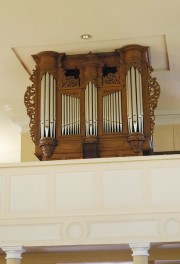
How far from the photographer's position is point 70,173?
29.5ft

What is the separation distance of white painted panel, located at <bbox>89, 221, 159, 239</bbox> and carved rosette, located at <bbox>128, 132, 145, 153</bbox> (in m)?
1.64

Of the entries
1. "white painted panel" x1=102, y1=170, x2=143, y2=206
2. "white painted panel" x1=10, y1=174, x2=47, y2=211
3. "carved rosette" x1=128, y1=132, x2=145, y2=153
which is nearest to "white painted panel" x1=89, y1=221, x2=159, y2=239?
"white painted panel" x1=102, y1=170, x2=143, y2=206

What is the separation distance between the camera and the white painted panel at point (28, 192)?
8938 millimetres

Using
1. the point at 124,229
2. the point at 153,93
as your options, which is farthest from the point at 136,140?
the point at 124,229

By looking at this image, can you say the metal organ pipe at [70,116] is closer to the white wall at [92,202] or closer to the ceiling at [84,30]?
the ceiling at [84,30]

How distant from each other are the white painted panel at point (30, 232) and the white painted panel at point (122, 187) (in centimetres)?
85

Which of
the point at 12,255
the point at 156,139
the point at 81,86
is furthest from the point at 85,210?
the point at 156,139

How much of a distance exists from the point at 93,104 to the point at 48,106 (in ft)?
2.52

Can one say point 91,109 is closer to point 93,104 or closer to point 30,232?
point 93,104

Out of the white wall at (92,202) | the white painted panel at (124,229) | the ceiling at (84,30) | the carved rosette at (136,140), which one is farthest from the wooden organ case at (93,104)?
the white painted panel at (124,229)

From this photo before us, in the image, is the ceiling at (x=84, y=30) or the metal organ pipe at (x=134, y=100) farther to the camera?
the metal organ pipe at (x=134, y=100)

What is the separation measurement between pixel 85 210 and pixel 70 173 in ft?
1.99

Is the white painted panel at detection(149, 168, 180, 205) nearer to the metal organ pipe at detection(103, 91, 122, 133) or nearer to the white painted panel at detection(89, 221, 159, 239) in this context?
the white painted panel at detection(89, 221, 159, 239)

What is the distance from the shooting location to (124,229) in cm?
862
